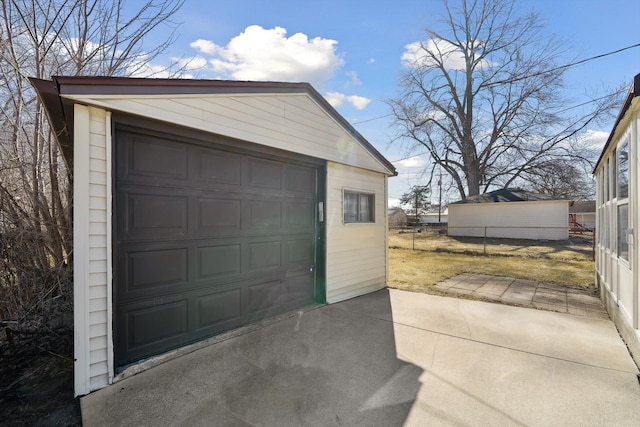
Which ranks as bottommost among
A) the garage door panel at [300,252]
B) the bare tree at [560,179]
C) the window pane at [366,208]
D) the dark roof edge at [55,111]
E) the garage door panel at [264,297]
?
the garage door panel at [264,297]

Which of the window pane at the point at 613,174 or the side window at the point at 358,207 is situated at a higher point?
the window pane at the point at 613,174

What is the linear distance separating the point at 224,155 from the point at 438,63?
957 inches

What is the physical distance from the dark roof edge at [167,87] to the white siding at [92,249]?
18cm

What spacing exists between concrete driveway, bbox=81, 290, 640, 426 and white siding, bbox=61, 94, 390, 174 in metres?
2.45

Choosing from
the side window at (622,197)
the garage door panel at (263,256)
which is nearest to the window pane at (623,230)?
the side window at (622,197)

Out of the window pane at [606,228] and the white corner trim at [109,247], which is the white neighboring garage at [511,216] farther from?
the white corner trim at [109,247]

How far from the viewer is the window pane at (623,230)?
325 centimetres

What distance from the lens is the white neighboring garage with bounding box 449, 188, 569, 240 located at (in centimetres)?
1527

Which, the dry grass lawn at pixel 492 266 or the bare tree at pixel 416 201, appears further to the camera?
the bare tree at pixel 416 201

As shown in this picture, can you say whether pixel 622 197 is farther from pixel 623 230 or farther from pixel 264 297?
pixel 264 297

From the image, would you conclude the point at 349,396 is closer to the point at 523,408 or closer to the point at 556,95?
the point at 523,408

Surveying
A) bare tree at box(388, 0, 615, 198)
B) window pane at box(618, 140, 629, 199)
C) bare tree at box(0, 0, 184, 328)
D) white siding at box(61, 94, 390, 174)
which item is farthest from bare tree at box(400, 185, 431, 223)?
bare tree at box(0, 0, 184, 328)

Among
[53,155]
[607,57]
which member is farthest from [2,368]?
[607,57]

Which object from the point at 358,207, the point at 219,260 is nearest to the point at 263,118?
the point at 219,260
